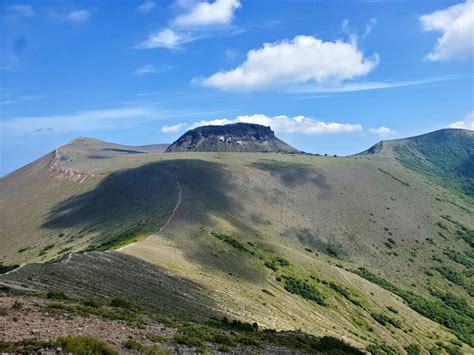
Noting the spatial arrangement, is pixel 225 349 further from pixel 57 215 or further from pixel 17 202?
pixel 17 202

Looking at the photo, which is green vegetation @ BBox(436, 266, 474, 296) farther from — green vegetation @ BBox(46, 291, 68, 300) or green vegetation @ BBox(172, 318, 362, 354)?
green vegetation @ BBox(46, 291, 68, 300)

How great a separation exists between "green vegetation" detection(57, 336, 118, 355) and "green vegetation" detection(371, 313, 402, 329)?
72541 mm

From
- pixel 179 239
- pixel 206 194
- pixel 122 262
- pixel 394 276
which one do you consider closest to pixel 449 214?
pixel 394 276

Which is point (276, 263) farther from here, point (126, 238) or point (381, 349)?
point (126, 238)

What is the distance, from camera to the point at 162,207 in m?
108

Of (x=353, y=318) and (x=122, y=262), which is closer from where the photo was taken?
(x=122, y=262)

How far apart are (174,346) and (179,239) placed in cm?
5455

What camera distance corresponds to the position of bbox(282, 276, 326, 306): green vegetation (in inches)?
3182

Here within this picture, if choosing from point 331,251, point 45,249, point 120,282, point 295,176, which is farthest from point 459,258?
point 120,282

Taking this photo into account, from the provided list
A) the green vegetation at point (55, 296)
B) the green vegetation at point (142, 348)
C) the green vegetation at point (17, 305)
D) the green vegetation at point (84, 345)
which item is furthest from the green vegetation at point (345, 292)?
the green vegetation at point (84, 345)

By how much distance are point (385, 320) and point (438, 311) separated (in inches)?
997

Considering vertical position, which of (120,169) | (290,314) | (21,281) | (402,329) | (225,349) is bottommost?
(402,329)

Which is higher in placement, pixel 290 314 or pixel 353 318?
pixel 290 314

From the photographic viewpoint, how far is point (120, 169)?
6599 inches
